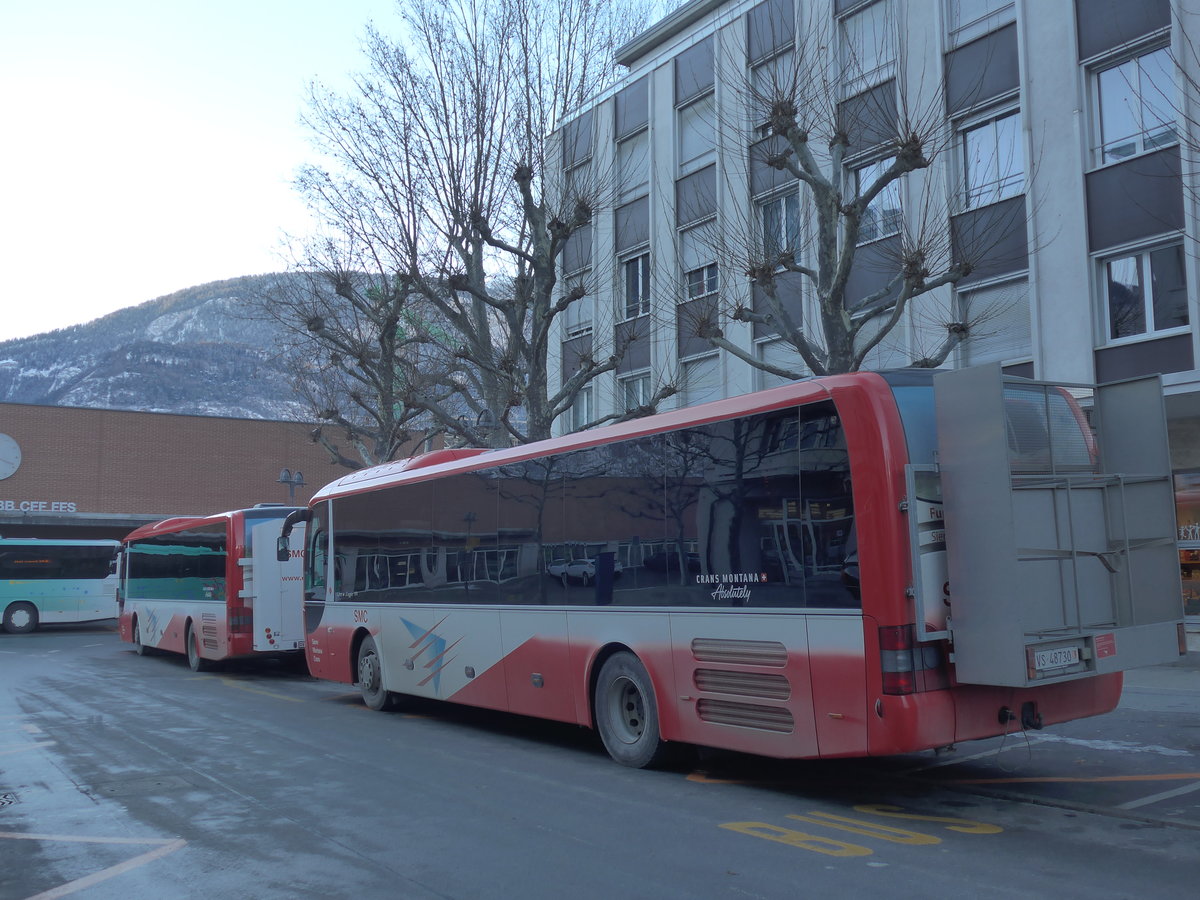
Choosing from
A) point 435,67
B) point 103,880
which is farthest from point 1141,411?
point 435,67

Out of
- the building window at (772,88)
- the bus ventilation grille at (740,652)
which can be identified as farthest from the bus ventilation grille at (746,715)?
the building window at (772,88)

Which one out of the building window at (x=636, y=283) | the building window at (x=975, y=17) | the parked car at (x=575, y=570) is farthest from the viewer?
the building window at (x=636, y=283)

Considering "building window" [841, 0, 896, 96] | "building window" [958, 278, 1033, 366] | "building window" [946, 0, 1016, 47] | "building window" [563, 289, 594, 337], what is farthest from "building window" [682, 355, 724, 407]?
"building window" [946, 0, 1016, 47]

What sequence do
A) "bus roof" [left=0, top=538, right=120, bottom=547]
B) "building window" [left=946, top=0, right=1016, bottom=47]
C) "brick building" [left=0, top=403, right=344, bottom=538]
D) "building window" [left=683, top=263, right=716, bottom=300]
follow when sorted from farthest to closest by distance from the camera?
"brick building" [left=0, top=403, right=344, bottom=538]
"bus roof" [left=0, top=538, right=120, bottom=547]
"building window" [left=683, top=263, right=716, bottom=300]
"building window" [left=946, top=0, right=1016, bottom=47]

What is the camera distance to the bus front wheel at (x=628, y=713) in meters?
9.05

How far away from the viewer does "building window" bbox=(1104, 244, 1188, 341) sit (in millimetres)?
16609

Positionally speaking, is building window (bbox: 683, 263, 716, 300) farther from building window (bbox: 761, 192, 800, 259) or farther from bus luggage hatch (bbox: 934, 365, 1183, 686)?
bus luggage hatch (bbox: 934, 365, 1183, 686)

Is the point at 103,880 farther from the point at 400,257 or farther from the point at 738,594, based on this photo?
the point at 400,257

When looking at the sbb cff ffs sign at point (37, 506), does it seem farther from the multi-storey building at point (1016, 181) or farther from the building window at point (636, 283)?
the multi-storey building at point (1016, 181)

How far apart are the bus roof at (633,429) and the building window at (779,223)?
5277 mm

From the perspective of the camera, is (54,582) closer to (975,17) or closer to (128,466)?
(128,466)

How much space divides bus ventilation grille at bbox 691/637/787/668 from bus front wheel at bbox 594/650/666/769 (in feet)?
2.46

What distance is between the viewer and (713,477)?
27.7 feet

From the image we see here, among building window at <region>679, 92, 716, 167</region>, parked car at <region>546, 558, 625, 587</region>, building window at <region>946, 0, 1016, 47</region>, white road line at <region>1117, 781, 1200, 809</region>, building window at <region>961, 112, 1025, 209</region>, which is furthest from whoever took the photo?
building window at <region>679, 92, 716, 167</region>
